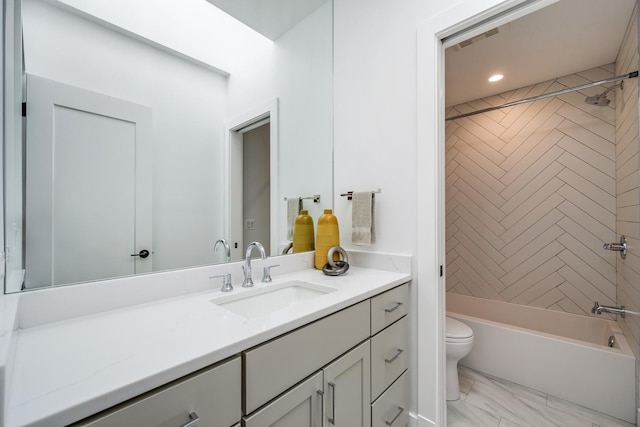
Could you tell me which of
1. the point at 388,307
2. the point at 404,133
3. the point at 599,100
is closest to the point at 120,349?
the point at 388,307

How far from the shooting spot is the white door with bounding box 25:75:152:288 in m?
0.83

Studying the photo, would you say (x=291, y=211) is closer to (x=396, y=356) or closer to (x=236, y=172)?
(x=236, y=172)

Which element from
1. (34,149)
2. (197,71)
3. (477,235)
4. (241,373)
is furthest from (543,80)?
(34,149)

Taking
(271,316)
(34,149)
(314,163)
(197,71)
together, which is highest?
(197,71)

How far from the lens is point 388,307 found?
125cm

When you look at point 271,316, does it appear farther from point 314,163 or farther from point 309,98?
point 309,98

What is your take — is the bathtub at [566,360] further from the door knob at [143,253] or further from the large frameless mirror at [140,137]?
the door knob at [143,253]

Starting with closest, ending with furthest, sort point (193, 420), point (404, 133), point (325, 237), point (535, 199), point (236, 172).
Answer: point (193, 420), point (236, 172), point (404, 133), point (325, 237), point (535, 199)

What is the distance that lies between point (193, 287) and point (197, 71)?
941 millimetres

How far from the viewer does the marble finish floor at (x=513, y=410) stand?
1.54 meters

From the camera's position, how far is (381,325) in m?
1.19

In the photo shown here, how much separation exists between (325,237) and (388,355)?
670 millimetres

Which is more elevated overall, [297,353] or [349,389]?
[297,353]

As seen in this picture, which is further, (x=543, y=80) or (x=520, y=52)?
(x=543, y=80)
